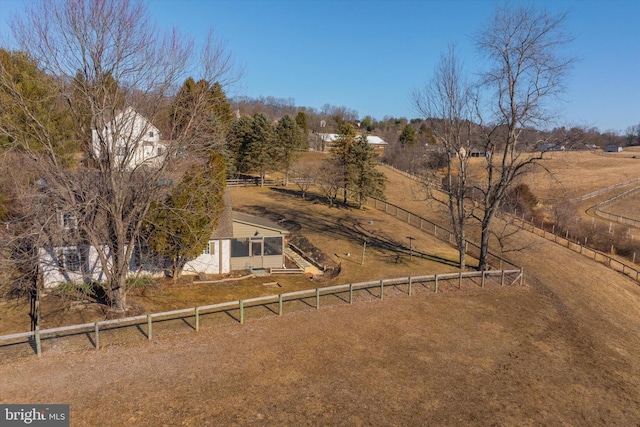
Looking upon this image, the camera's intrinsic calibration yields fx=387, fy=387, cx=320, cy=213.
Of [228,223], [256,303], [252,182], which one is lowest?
[256,303]

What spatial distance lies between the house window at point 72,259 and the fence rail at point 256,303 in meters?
5.24

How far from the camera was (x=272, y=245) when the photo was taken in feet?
73.2

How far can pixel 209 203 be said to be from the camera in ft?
61.9

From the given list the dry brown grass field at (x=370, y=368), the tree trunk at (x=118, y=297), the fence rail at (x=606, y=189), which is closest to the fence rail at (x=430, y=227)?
the dry brown grass field at (x=370, y=368)

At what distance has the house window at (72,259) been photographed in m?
17.3

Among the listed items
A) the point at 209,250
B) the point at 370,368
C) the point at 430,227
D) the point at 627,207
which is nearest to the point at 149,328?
the point at 370,368

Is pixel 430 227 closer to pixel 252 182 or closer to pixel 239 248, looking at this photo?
pixel 239 248

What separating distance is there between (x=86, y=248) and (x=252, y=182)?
31.7 meters

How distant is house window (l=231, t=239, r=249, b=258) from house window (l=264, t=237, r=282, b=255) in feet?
3.56

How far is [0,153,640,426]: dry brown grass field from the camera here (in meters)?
9.58

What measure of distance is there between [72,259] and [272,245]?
974cm

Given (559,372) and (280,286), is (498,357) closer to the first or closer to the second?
(559,372)

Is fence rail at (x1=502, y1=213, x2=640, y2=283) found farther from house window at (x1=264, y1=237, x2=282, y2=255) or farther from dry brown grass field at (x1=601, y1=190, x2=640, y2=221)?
house window at (x1=264, y1=237, x2=282, y2=255)

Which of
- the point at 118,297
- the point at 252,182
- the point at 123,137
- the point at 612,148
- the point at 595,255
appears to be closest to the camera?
the point at 123,137
